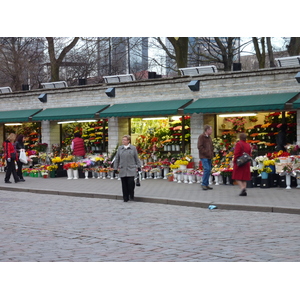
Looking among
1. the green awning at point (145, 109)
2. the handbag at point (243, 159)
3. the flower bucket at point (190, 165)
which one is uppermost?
the green awning at point (145, 109)

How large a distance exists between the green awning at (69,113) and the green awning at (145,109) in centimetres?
75

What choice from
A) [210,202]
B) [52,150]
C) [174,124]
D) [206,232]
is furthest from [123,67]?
[206,232]

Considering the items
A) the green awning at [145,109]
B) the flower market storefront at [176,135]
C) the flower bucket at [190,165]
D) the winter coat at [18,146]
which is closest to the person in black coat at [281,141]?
the flower market storefront at [176,135]

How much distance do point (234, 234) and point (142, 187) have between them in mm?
9424

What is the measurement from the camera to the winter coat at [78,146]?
81.3ft

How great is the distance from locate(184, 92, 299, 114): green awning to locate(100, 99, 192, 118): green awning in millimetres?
737

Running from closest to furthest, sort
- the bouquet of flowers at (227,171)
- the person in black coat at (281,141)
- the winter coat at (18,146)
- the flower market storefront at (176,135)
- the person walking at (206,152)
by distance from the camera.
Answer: the person walking at (206,152)
the flower market storefront at (176,135)
the bouquet of flowers at (227,171)
the person in black coat at (281,141)
the winter coat at (18,146)

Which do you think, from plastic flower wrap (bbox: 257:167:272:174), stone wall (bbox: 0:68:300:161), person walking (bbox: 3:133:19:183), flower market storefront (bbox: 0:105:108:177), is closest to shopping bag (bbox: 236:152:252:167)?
plastic flower wrap (bbox: 257:167:272:174)

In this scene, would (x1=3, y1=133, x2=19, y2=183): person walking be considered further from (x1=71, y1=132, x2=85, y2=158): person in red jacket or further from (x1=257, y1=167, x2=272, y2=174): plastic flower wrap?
(x1=257, y1=167, x2=272, y2=174): plastic flower wrap

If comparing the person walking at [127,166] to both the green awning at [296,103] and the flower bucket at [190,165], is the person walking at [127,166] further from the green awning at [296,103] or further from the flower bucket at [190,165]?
the flower bucket at [190,165]

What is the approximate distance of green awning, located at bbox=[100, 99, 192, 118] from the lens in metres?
22.0

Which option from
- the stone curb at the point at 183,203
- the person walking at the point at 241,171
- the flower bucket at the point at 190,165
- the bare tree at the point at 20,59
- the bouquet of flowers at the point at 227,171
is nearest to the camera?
the stone curb at the point at 183,203

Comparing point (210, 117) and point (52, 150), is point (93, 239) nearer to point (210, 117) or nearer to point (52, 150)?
point (210, 117)

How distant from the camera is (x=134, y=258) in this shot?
26.4 ft
